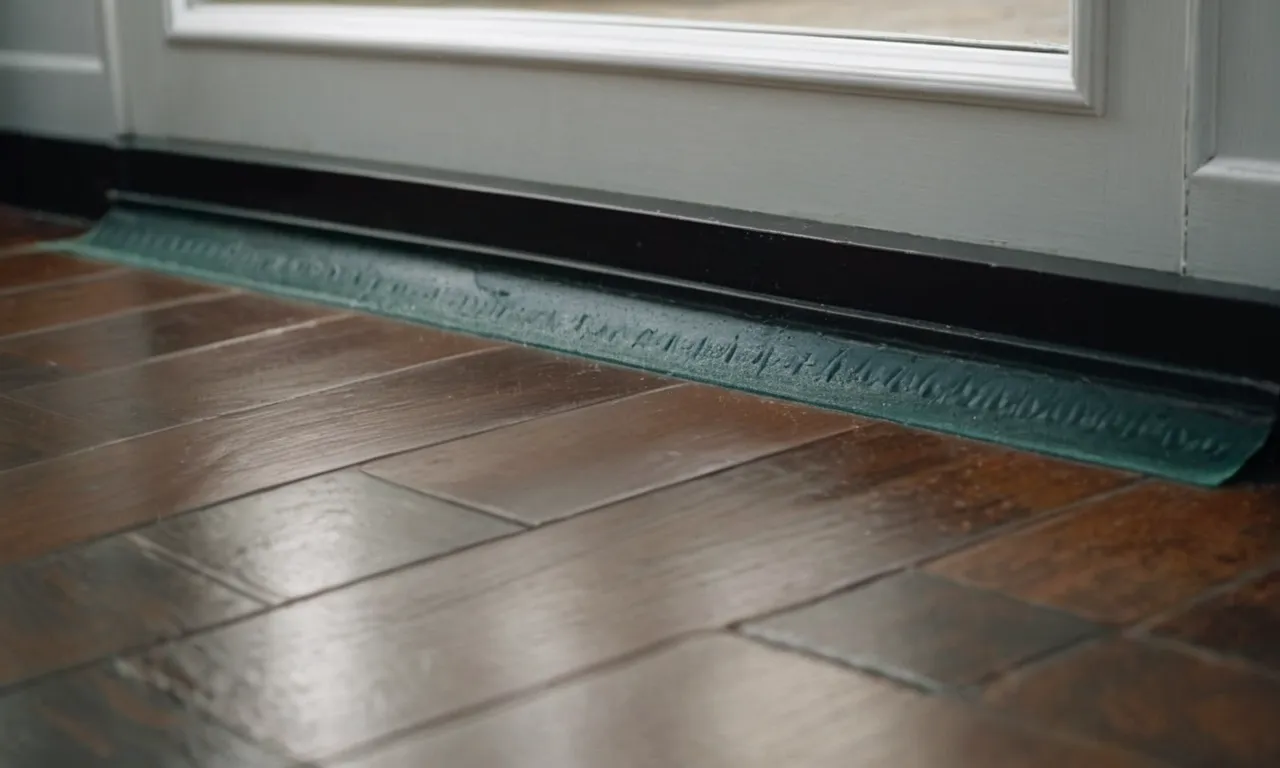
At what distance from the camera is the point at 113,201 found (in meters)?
1.83

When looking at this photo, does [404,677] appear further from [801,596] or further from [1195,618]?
[1195,618]

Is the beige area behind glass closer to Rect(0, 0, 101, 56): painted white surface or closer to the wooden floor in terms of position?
the wooden floor

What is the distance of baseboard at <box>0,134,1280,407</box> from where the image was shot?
1030 mm

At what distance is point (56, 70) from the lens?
1.91 m

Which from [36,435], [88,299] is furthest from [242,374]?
[88,299]

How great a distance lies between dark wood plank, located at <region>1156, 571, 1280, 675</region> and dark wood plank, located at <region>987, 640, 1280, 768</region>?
0.02 m

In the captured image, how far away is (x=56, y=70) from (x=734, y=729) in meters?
1.47

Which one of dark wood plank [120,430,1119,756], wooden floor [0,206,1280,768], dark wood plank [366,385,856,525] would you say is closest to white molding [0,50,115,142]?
wooden floor [0,206,1280,768]

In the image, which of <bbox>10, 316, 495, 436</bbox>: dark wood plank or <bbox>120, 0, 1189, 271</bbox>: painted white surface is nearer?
<bbox>120, 0, 1189, 271</bbox>: painted white surface

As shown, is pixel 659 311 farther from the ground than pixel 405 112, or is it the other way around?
pixel 405 112

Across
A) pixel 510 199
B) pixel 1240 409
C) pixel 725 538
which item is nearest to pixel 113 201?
pixel 510 199

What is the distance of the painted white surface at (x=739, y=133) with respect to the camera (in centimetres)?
107

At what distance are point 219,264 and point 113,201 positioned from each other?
0.83 ft

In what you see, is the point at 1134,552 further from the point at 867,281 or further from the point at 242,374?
the point at 242,374
